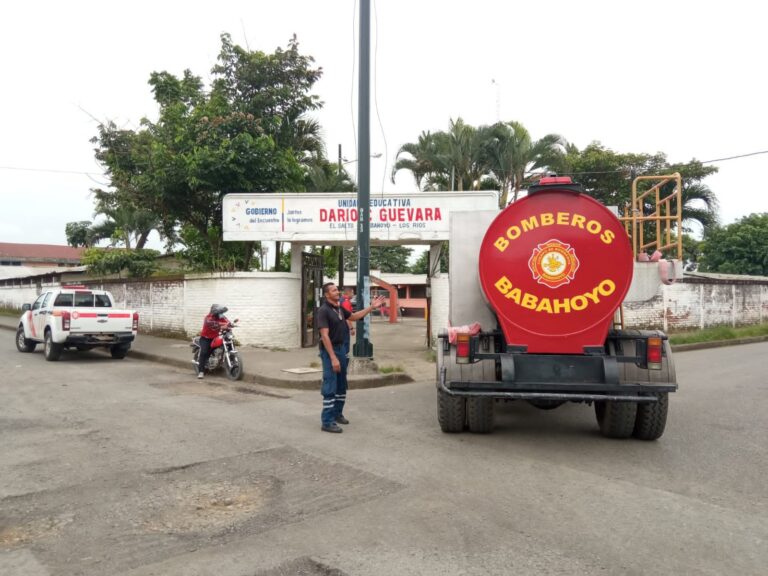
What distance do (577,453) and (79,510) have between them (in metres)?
4.38

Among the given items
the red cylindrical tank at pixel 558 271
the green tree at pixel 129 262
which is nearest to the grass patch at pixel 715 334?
the red cylindrical tank at pixel 558 271

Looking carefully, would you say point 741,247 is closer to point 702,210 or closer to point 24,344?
point 702,210

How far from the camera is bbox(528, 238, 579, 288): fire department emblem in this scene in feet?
19.4

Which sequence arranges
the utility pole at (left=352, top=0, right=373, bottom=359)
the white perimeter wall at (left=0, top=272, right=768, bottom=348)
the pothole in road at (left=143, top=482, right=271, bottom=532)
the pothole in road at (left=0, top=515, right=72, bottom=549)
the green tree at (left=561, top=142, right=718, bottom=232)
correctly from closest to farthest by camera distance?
the pothole in road at (left=0, top=515, right=72, bottom=549)
the pothole in road at (left=143, top=482, right=271, bottom=532)
the utility pole at (left=352, top=0, right=373, bottom=359)
the white perimeter wall at (left=0, top=272, right=768, bottom=348)
the green tree at (left=561, top=142, right=718, bottom=232)

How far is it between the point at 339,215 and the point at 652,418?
9.57 m

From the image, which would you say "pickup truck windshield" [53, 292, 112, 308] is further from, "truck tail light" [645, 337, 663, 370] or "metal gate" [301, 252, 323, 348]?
"truck tail light" [645, 337, 663, 370]

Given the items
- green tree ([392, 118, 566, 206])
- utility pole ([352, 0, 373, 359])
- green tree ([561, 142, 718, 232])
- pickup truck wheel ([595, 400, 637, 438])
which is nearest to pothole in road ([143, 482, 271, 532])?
pickup truck wheel ([595, 400, 637, 438])

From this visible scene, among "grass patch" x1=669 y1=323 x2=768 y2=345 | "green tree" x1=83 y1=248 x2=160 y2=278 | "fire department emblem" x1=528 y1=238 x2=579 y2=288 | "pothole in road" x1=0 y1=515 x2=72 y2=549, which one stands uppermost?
"green tree" x1=83 y1=248 x2=160 y2=278

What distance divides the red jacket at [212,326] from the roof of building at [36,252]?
5475 centimetres

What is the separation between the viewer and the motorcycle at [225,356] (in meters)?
11.0

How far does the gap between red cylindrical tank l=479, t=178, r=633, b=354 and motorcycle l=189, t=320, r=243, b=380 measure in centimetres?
630

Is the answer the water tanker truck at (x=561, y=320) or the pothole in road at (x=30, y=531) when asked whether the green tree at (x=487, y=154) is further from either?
the pothole in road at (x=30, y=531)

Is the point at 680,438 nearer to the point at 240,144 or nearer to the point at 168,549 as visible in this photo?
the point at 168,549

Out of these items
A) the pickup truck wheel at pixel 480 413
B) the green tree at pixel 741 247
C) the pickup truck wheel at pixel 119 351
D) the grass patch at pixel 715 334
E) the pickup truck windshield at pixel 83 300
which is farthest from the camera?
the green tree at pixel 741 247
